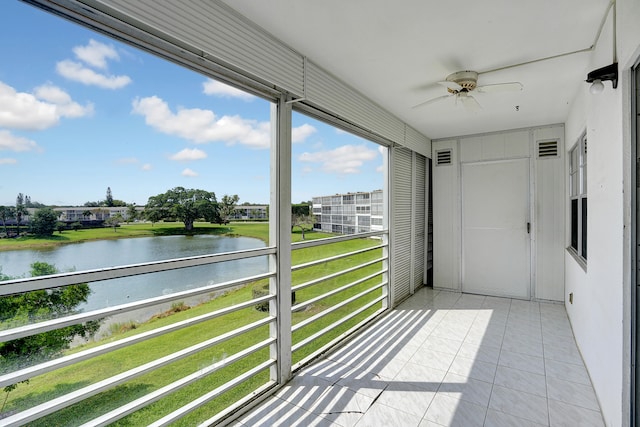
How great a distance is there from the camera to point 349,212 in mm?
3625

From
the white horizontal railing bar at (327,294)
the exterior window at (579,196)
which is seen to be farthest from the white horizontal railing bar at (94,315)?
the exterior window at (579,196)

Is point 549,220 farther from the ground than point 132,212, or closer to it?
closer to it

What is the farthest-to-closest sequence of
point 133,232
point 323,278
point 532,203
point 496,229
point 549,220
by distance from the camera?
1. point 496,229
2. point 532,203
3. point 549,220
4. point 323,278
5. point 133,232

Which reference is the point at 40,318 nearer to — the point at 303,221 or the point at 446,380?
the point at 303,221

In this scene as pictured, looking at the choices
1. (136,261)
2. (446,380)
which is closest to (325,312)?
(446,380)

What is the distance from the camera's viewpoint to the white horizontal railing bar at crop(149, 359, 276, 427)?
180cm

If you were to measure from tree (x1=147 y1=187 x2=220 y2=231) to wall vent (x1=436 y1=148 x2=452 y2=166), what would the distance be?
428 cm

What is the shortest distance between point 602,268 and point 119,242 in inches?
113

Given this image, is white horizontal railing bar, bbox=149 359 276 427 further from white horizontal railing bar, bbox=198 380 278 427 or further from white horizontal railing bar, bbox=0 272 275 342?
white horizontal railing bar, bbox=0 272 275 342

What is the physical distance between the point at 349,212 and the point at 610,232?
2.26 m

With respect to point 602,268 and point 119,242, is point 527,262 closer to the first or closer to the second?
point 602,268

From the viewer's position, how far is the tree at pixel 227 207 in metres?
2.11

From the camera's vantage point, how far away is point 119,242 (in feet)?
5.38

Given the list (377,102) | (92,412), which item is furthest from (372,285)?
(92,412)
